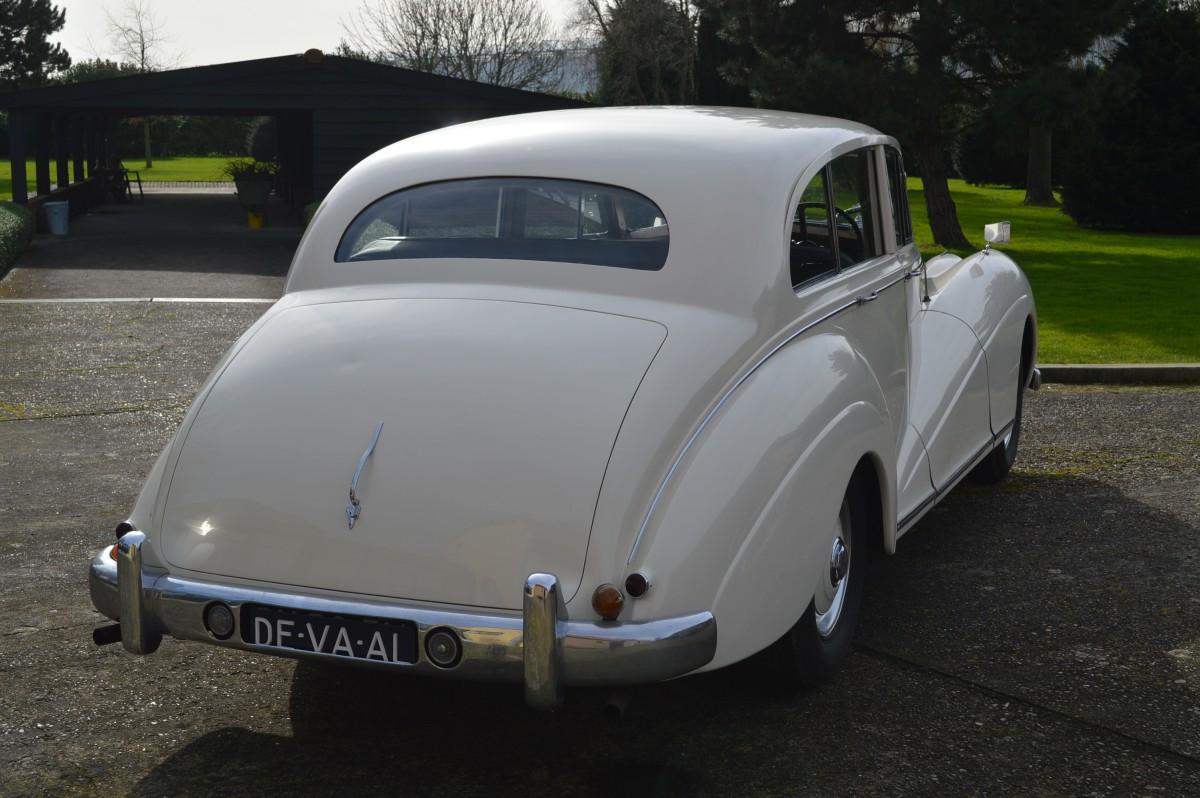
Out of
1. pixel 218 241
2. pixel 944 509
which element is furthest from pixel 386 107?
pixel 944 509

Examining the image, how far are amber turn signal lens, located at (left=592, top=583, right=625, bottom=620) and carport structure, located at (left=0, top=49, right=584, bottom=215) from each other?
2041cm

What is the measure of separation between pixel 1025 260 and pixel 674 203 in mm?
16423

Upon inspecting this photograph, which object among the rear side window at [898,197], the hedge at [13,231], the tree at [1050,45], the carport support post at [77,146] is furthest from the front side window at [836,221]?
the carport support post at [77,146]

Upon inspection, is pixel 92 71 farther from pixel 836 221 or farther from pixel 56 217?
pixel 836 221

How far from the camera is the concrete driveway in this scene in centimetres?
349

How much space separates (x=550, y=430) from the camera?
3371 millimetres

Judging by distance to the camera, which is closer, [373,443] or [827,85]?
[373,443]

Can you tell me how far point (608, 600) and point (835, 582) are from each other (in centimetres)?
124

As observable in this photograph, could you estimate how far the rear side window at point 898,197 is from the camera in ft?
17.7

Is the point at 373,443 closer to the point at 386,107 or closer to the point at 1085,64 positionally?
the point at 1085,64

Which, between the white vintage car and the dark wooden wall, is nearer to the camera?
the white vintage car

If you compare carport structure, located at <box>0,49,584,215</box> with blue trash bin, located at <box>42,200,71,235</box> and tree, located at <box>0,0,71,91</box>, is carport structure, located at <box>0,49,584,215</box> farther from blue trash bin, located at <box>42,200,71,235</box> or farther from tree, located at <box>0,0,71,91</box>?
tree, located at <box>0,0,71,91</box>

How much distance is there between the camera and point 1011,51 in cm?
1812

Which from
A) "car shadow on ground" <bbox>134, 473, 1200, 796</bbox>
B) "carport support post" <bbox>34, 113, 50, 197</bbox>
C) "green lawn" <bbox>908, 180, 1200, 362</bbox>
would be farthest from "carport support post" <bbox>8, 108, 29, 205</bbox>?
"car shadow on ground" <bbox>134, 473, 1200, 796</bbox>
